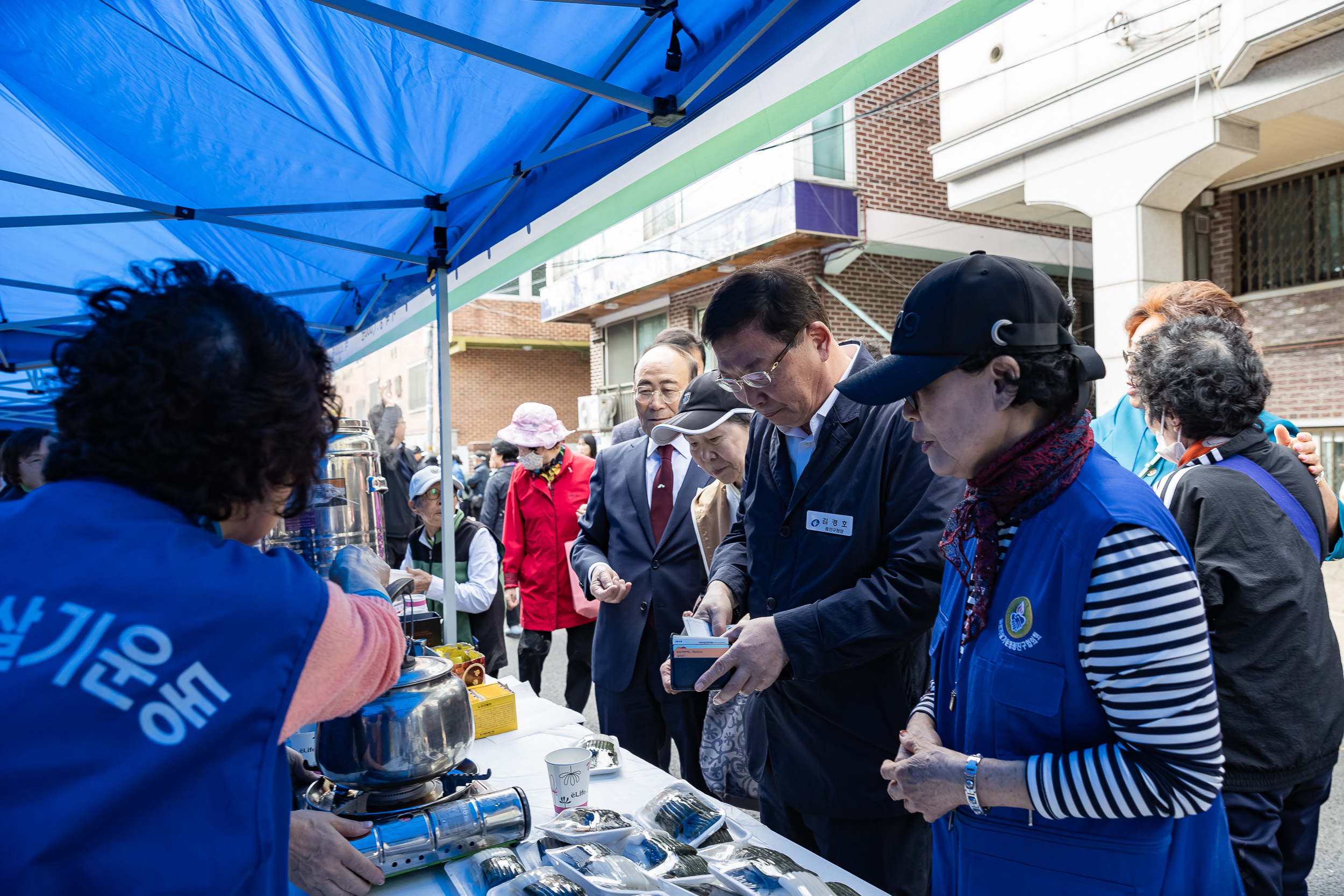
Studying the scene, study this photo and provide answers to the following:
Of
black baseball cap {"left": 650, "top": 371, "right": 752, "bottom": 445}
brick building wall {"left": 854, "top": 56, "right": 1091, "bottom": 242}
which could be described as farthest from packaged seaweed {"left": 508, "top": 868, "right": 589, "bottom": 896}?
brick building wall {"left": 854, "top": 56, "right": 1091, "bottom": 242}

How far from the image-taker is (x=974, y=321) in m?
1.22

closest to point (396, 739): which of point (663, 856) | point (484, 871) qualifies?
point (484, 871)

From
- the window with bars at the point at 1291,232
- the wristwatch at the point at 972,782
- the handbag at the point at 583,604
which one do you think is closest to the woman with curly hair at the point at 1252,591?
the wristwatch at the point at 972,782

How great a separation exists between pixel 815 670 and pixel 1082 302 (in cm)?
1497

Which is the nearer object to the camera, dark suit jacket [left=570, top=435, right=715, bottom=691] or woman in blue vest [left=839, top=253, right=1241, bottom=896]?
woman in blue vest [left=839, top=253, right=1241, bottom=896]

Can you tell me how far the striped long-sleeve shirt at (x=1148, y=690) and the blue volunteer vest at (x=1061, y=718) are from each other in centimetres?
4

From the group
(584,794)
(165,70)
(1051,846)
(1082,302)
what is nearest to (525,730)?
(584,794)

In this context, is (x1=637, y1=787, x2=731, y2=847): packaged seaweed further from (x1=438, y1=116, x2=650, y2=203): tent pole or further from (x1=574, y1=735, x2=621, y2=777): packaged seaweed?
(x1=438, y1=116, x2=650, y2=203): tent pole

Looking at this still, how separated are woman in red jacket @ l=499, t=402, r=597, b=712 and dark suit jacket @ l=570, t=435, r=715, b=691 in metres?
1.41

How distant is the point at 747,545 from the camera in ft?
7.12

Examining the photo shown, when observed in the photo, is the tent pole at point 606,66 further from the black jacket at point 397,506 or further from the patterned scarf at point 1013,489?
the black jacket at point 397,506

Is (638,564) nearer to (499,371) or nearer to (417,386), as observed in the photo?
(499,371)

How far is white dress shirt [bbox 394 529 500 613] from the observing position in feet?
13.5

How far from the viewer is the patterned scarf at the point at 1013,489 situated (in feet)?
3.97
